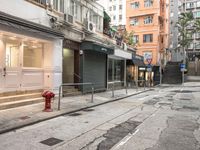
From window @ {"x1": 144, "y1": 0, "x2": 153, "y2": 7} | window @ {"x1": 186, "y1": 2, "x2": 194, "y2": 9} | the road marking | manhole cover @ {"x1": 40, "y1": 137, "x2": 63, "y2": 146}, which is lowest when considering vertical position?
the road marking

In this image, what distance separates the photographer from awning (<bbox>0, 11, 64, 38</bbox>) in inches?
358

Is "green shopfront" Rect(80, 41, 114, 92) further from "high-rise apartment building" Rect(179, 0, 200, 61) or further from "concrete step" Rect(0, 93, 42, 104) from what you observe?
"high-rise apartment building" Rect(179, 0, 200, 61)

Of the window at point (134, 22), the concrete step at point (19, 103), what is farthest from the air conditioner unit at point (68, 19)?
the window at point (134, 22)

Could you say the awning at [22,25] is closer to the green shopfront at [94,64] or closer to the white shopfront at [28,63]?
the white shopfront at [28,63]

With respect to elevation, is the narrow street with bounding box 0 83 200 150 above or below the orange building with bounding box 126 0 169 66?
below

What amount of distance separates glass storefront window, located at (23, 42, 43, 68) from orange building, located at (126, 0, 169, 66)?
2747cm

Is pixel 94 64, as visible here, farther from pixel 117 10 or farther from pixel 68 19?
pixel 117 10

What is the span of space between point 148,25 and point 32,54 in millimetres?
30422

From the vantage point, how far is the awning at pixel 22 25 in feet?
29.8

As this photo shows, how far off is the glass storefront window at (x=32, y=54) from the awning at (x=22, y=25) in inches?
50.4

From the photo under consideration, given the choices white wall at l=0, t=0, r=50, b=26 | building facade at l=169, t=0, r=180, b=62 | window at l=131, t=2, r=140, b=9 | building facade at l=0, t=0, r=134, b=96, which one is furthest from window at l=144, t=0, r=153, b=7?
white wall at l=0, t=0, r=50, b=26

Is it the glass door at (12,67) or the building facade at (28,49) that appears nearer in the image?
the building facade at (28,49)

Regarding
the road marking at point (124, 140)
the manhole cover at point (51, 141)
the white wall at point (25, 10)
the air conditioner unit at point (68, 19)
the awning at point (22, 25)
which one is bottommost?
the road marking at point (124, 140)

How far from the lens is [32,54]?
12.7 metres
